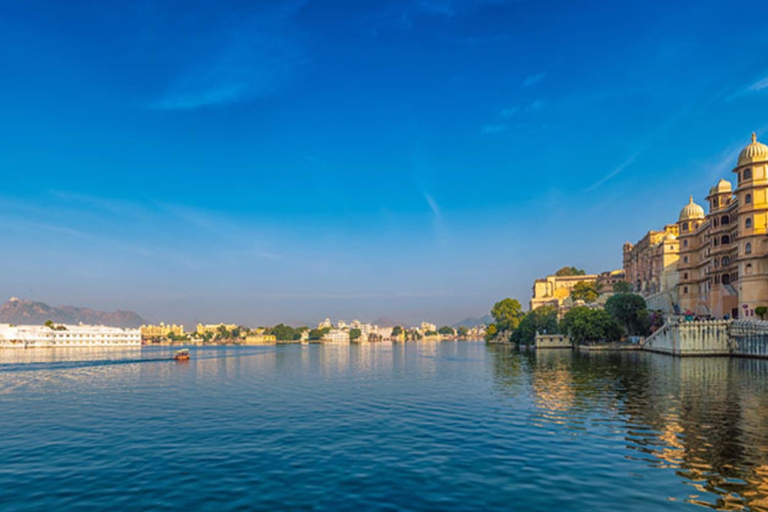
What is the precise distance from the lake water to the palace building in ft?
122

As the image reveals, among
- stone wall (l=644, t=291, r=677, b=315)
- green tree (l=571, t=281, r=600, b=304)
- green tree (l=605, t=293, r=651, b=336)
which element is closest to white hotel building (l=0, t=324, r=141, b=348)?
green tree (l=571, t=281, r=600, b=304)

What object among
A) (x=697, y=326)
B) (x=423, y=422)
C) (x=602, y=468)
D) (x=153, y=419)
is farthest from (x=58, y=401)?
(x=697, y=326)

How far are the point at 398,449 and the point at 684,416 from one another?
695 inches

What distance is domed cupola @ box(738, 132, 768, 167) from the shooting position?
237 feet

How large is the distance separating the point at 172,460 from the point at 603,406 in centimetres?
2581

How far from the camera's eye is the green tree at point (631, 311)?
4178 inches

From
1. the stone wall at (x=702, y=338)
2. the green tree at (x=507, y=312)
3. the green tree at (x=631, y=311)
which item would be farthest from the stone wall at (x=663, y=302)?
the green tree at (x=507, y=312)

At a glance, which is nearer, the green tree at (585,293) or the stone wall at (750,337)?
the stone wall at (750,337)

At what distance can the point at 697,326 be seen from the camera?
73.4 m

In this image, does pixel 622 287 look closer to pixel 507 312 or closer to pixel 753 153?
pixel 507 312

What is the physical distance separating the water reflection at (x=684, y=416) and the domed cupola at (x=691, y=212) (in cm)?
5362

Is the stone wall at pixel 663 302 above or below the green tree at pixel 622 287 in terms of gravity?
below

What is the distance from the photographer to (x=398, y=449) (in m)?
22.4

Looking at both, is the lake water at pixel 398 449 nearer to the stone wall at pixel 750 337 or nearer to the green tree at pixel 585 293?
the stone wall at pixel 750 337
